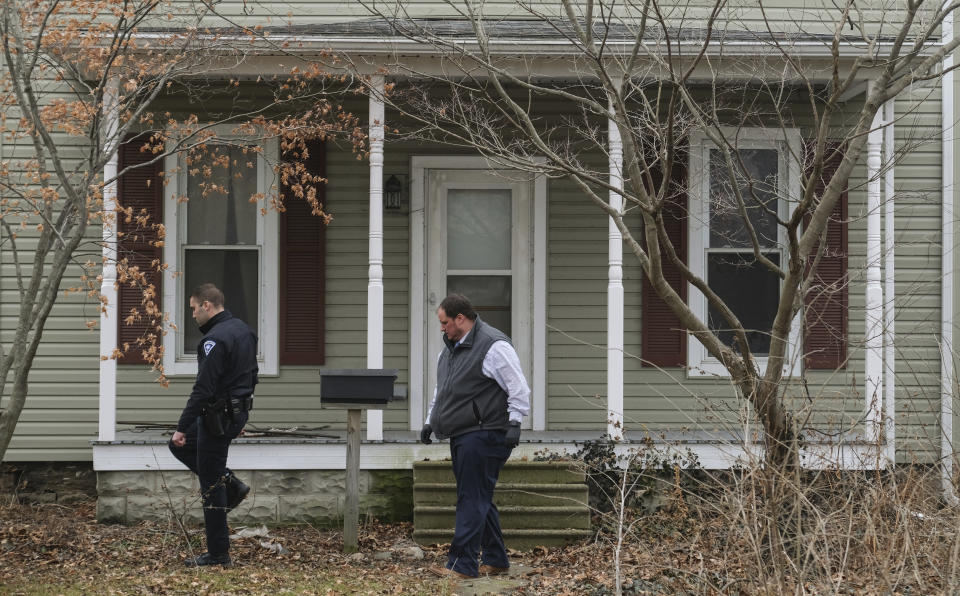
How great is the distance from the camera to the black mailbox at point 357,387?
7.30 meters

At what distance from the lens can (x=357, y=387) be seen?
24.0 feet

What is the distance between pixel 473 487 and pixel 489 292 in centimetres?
371

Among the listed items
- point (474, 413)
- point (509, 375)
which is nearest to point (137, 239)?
point (474, 413)

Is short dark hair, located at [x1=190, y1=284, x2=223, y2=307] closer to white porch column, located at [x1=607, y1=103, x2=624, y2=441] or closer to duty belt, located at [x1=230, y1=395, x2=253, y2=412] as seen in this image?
duty belt, located at [x1=230, y1=395, x2=253, y2=412]

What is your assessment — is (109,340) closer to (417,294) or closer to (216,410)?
(216,410)

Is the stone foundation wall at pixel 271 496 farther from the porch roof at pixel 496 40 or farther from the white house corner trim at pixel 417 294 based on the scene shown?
the porch roof at pixel 496 40

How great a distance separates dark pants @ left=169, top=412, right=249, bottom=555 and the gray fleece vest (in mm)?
1291

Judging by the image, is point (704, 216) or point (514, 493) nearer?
point (514, 493)

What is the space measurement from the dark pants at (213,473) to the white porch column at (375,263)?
1.84 meters

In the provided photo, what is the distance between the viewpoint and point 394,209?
32.3 feet

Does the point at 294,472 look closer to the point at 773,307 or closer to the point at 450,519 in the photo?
the point at 450,519

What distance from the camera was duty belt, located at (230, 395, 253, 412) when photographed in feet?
22.1

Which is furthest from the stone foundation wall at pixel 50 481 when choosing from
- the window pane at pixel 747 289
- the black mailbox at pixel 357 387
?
the window pane at pixel 747 289

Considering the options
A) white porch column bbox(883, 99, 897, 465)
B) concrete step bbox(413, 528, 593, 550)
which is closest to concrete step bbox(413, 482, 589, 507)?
concrete step bbox(413, 528, 593, 550)
